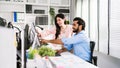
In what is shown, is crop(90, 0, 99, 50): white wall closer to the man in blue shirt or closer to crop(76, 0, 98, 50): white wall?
crop(76, 0, 98, 50): white wall

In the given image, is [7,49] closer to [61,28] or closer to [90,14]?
[61,28]

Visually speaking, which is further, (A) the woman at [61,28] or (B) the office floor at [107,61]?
(A) the woman at [61,28]

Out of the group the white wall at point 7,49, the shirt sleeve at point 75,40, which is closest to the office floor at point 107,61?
the shirt sleeve at point 75,40

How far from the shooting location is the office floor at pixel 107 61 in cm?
340

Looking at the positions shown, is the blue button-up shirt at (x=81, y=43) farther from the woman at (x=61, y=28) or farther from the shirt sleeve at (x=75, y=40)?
the woman at (x=61, y=28)

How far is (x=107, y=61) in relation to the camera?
374 cm

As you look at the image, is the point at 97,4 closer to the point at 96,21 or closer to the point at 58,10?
the point at 96,21

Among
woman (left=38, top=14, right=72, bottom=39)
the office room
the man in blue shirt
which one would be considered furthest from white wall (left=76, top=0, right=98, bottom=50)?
the man in blue shirt

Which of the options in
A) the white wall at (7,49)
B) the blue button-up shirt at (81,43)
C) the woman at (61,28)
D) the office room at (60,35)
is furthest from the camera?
the woman at (61,28)

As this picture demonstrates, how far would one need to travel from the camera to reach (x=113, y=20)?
3.55 m

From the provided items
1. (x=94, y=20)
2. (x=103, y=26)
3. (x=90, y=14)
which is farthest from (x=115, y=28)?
(x=90, y=14)

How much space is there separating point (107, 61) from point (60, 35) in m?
1.03

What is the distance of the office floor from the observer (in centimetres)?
340

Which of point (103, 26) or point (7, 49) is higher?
point (103, 26)
